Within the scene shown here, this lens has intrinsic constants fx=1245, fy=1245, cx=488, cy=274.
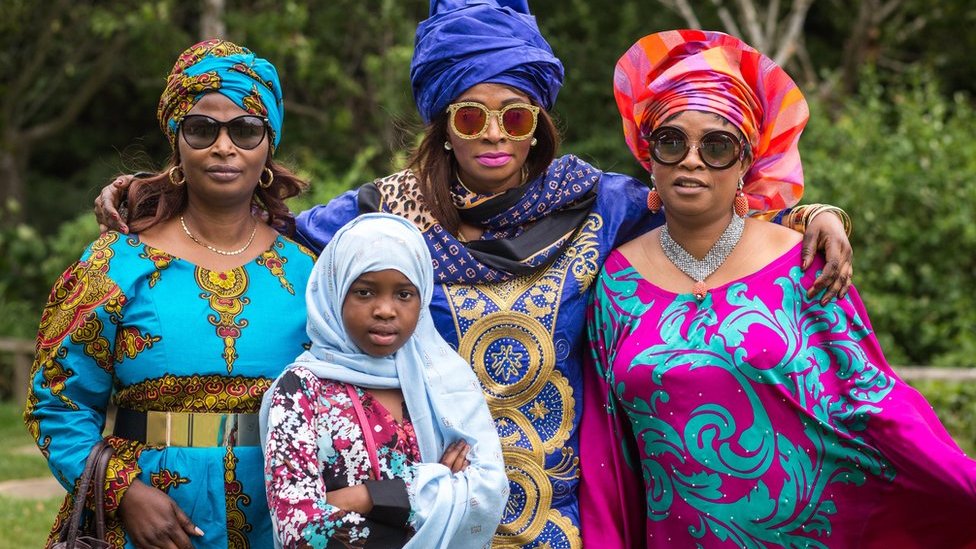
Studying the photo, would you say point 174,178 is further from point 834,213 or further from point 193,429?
point 834,213

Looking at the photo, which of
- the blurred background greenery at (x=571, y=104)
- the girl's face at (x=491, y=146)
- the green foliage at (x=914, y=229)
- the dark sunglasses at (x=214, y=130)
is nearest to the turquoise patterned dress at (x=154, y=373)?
the dark sunglasses at (x=214, y=130)

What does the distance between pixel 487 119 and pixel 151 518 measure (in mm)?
1469

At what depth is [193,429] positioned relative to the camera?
3.35 m

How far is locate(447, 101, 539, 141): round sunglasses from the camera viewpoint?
368 cm

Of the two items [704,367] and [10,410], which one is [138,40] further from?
[704,367]

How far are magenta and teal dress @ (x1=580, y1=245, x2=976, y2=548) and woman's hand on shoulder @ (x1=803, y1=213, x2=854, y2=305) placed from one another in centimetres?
4

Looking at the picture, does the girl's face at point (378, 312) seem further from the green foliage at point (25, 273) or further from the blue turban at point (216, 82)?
the green foliage at point (25, 273)

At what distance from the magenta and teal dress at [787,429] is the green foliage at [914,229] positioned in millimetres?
5625

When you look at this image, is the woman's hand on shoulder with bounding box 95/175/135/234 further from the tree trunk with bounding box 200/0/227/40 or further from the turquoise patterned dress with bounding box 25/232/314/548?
the tree trunk with bounding box 200/0/227/40

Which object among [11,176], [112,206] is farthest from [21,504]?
[11,176]

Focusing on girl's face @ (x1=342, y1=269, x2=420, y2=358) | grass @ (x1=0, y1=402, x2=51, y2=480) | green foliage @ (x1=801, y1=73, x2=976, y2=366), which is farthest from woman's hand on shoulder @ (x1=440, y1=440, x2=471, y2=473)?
green foliage @ (x1=801, y1=73, x2=976, y2=366)

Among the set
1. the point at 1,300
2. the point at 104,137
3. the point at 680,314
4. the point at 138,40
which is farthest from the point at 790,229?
the point at 104,137

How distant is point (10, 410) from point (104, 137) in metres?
6.18

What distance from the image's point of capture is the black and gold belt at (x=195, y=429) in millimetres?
3344
